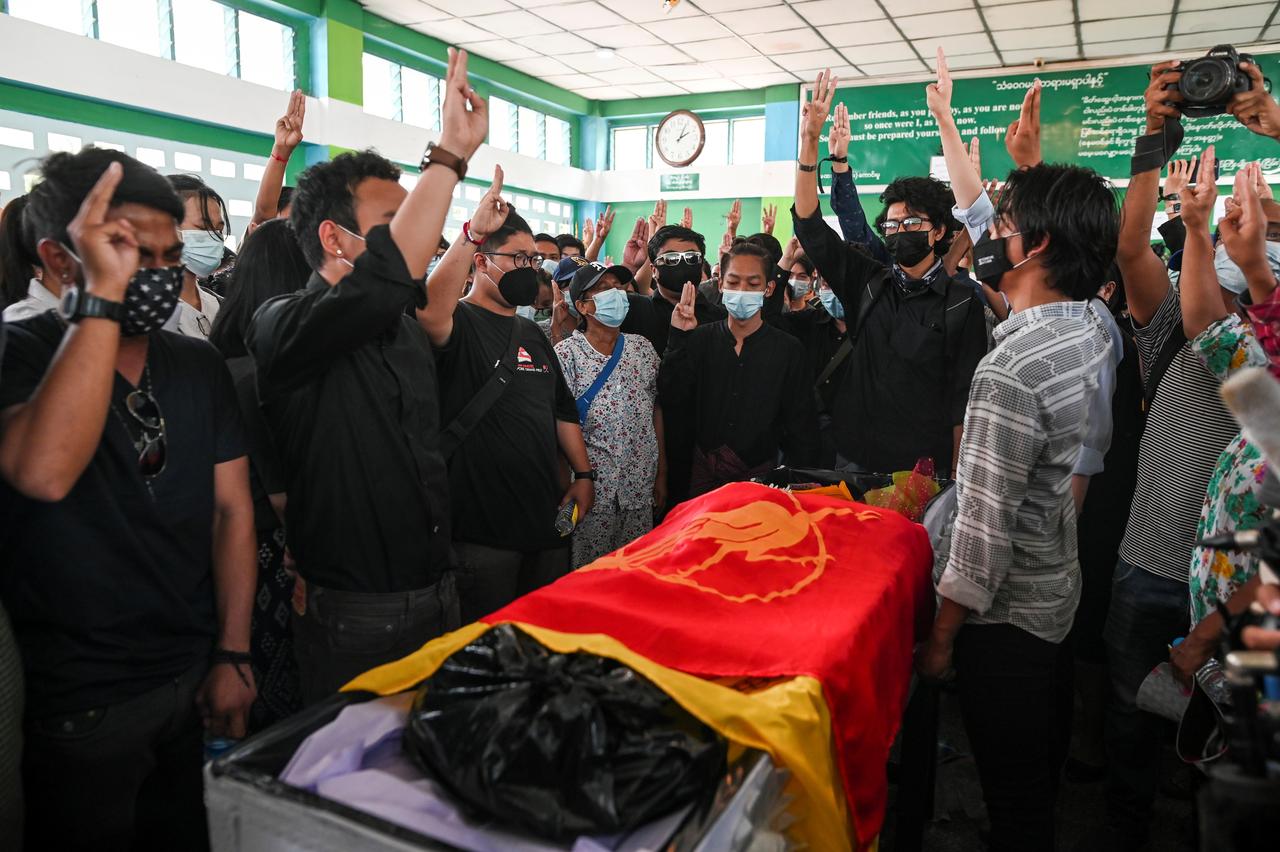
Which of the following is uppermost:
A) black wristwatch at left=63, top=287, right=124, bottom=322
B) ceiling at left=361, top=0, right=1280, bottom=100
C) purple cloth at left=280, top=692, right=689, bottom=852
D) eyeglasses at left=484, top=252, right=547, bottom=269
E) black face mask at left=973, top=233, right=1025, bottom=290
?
ceiling at left=361, top=0, right=1280, bottom=100

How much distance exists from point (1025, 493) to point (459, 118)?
1.31m

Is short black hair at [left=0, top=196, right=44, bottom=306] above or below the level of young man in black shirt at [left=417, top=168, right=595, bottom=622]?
above

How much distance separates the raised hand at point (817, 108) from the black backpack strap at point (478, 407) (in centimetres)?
143

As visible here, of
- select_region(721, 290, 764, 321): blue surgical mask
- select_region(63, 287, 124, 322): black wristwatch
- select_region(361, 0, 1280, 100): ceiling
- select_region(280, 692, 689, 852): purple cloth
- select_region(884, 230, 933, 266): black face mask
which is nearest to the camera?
select_region(280, 692, 689, 852): purple cloth

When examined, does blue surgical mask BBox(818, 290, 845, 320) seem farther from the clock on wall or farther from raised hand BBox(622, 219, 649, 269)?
the clock on wall

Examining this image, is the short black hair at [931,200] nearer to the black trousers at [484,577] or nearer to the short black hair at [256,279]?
the black trousers at [484,577]

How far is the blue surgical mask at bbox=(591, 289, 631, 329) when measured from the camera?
3.02 meters

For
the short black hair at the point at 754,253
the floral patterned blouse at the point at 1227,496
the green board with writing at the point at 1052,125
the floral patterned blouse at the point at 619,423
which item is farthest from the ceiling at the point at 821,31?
the floral patterned blouse at the point at 1227,496

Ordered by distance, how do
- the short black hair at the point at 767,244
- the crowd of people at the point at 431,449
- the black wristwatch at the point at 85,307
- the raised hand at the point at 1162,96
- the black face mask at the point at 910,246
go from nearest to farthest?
the black wristwatch at the point at 85,307
the crowd of people at the point at 431,449
the raised hand at the point at 1162,96
the black face mask at the point at 910,246
the short black hair at the point at 767,244

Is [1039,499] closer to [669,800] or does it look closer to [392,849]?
[669,800]

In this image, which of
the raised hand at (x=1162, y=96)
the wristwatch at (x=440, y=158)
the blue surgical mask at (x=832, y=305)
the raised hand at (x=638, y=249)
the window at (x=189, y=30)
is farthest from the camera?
the window at (x=189, y=30)

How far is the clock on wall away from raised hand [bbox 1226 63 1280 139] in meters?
8.26

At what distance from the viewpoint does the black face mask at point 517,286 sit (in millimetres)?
2496

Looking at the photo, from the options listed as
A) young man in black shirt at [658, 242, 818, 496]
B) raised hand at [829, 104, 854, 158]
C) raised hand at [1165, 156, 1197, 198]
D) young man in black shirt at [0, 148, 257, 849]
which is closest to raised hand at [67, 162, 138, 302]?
young man in black shirt at [0, 148, 257, 849]
